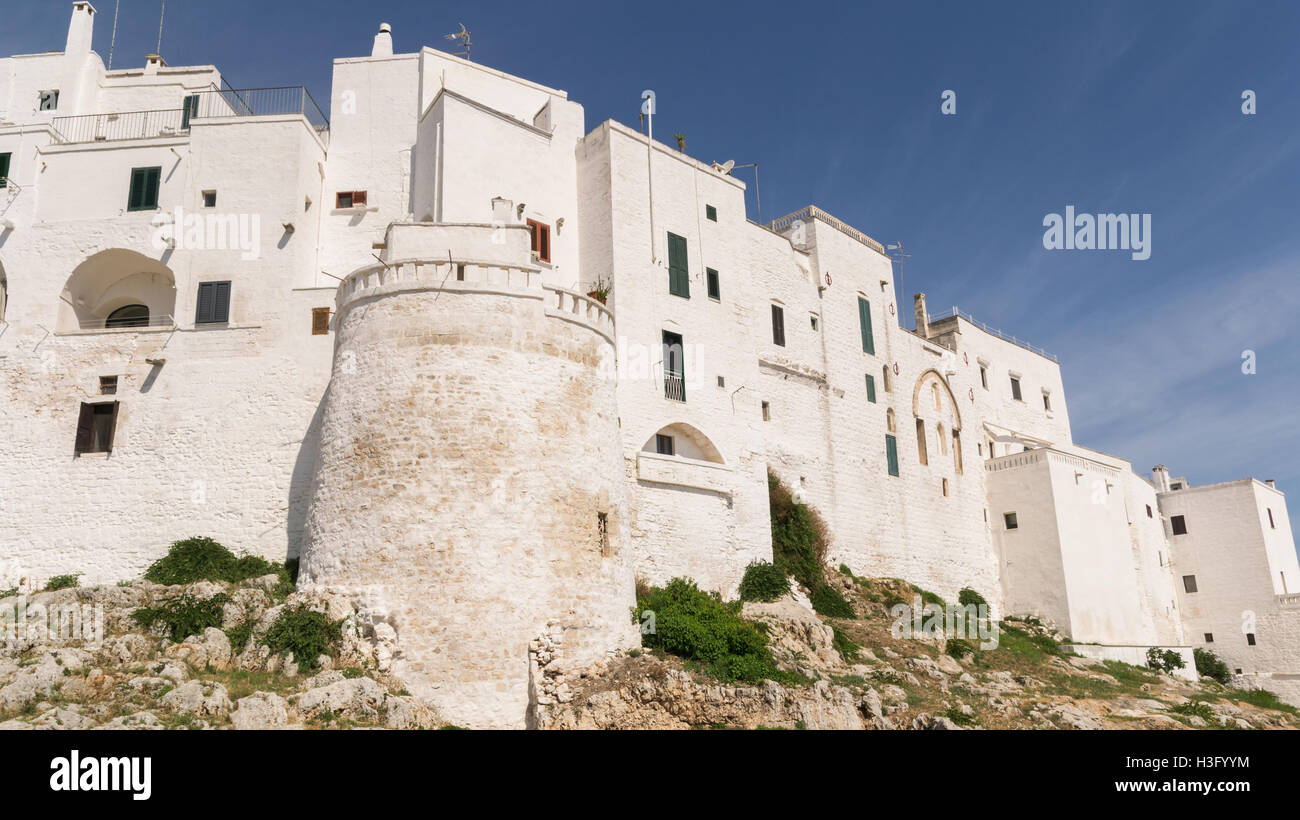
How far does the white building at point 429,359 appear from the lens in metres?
19.7

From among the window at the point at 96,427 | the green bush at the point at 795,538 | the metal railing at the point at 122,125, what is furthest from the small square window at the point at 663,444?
the metal railing at the point at 122,125

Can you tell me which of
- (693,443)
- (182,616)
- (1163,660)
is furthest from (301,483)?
(1163,660)

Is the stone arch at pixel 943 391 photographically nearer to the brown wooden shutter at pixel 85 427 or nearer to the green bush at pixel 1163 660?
the green bush at pixel 1163 660

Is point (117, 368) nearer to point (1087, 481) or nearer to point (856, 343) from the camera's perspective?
point (856, 343)

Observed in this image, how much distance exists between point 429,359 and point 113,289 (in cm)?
1255

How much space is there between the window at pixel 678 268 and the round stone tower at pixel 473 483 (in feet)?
24.9

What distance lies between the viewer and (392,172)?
93.4 feet

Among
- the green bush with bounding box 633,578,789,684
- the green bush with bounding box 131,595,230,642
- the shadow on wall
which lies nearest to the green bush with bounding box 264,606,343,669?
the green bush with bounding box 131,595,230,642

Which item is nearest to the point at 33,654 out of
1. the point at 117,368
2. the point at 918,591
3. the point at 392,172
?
the point at 117,368

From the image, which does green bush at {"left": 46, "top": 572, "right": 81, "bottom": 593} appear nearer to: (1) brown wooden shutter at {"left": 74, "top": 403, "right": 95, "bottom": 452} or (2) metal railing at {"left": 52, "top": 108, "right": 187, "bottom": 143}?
(1) brown wooden shutter at {"left": 74, "top": 403, "right": 95, "bottom": 452}

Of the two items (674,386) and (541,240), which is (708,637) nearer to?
(674,386)

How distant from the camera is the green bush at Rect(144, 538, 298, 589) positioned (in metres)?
21.8

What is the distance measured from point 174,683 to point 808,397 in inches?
936

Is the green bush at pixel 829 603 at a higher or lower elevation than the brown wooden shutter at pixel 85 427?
lower
